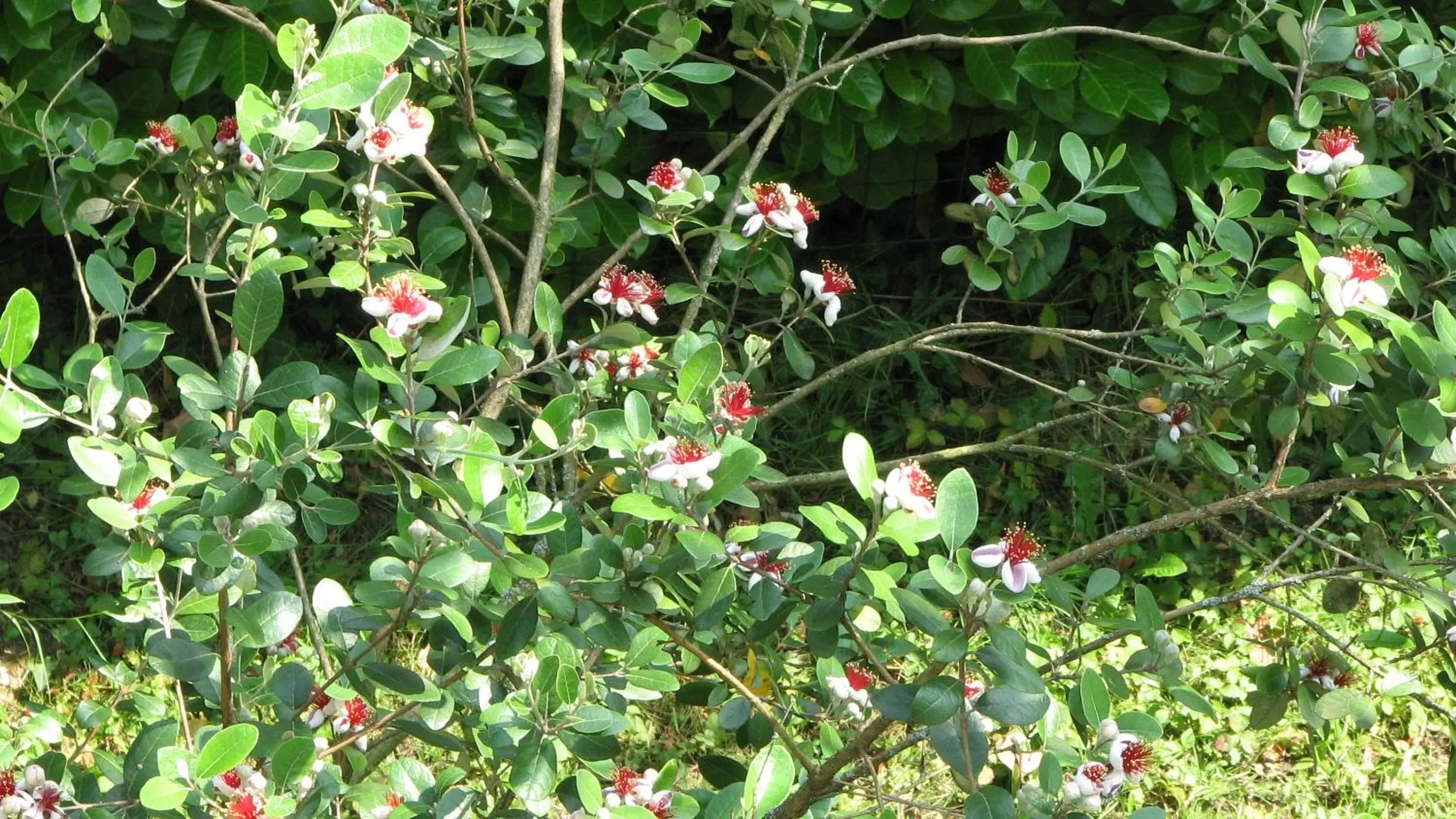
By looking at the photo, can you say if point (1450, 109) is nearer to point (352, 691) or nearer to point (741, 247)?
point (741, 247)

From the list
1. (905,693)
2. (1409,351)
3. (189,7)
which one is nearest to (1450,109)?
(1409,351)

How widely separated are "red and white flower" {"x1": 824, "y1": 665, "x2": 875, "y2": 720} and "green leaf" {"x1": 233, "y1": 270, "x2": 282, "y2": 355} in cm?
72

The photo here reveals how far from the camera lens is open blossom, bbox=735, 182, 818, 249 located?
1798 millimetres

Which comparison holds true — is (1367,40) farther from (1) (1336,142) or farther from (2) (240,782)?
(2) (240,782)

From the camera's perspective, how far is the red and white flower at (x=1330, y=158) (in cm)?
161

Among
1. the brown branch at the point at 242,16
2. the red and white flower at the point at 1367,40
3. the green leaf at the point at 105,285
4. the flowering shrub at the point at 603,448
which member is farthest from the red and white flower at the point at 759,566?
the red and white flower at the point at 1367,40

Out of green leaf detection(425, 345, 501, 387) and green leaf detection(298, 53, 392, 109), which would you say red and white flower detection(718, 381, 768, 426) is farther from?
green leaf detection(298, 53, 392, 109)

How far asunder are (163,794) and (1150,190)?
2228mm

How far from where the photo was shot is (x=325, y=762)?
141cm

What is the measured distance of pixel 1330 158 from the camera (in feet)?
5.33

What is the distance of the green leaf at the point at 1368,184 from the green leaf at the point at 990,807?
2.85 feet

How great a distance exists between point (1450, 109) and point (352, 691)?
5.13 ft

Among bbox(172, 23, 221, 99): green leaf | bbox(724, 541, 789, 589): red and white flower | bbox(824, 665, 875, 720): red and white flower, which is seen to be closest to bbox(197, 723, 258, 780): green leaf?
bbox(724, 541, 789, 589): red and white flower

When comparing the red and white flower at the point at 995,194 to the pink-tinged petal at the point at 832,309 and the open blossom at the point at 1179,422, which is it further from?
the open blossom at the point at 1179,422
